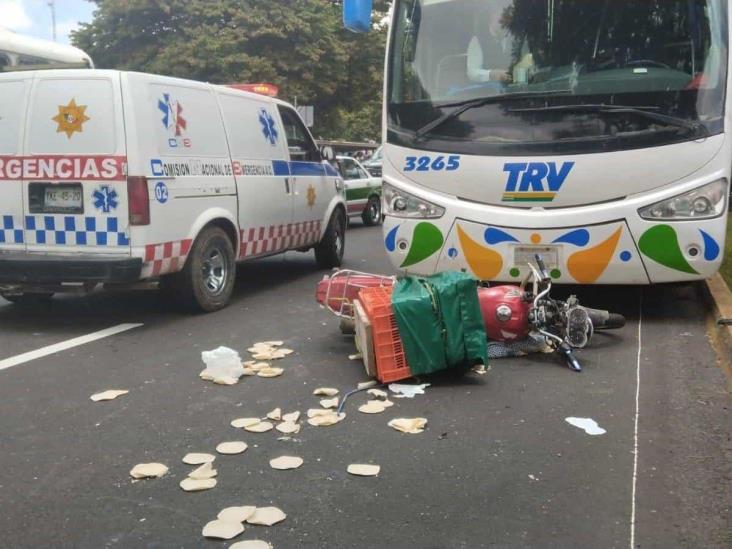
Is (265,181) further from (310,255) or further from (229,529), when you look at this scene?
(229,529)

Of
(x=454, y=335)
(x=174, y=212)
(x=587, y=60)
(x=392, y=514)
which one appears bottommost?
(x=392, y=514)

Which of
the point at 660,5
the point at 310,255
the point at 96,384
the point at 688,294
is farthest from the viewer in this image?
the point at 310,255

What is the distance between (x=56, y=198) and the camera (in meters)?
6.34

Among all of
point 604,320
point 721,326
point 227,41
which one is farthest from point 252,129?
point 227,41

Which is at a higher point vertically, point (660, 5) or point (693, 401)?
point (660, 5)

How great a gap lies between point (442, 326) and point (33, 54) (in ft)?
22.6

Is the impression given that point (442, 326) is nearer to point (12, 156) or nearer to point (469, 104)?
point (469, 104)

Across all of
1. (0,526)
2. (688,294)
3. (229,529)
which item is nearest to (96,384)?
(0,526)

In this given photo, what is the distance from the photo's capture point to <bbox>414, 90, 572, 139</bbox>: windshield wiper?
20.1 feet

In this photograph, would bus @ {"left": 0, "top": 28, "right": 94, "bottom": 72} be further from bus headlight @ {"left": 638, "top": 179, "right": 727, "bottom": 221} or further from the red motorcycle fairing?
bus headlight @ {"left": 638, "top": 179, "right": 727, "bottom": 221}

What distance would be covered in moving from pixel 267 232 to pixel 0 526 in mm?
5419

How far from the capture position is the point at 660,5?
6062mm

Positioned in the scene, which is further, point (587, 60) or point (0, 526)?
point (587, 60)

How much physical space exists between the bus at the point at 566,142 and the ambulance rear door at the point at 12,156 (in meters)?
2.78
